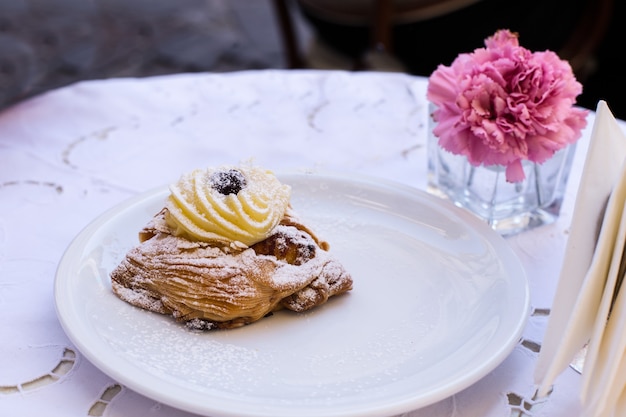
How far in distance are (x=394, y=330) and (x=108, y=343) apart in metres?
0.32

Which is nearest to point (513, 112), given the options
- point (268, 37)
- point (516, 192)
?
point (516, 192)

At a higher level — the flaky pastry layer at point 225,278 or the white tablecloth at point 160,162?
the flaky pastry layer at point 225,278

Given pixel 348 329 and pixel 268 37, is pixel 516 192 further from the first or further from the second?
pixel 268 37

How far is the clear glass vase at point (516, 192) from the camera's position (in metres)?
1.14

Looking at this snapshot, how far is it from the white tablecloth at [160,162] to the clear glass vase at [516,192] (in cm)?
3

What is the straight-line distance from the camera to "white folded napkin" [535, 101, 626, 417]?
695 millimetres

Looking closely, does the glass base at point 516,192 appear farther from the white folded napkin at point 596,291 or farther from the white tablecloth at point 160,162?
the white folded napkin at point 596,291

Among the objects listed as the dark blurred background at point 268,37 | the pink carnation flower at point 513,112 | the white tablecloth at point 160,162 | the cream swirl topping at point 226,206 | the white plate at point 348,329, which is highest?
the pink carnation flower at point 513,112

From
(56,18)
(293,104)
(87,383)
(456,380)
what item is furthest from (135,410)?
(56,18)

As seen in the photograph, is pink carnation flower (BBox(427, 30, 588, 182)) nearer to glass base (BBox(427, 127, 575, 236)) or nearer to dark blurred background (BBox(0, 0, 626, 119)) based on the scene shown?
glass base (BBox(427, 127, 575, 236))

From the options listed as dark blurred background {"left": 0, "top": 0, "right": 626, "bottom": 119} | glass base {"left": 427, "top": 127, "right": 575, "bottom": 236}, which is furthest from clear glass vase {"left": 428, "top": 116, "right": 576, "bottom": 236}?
dark blurred background {"left": 0, "top": 0, "right": 626, "bottom": 119}

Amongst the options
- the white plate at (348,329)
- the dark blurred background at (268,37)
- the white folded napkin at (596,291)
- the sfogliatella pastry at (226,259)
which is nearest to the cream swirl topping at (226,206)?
the sfogliatella pastry at (226,259)

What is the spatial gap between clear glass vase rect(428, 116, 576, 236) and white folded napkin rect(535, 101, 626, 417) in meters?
0.40

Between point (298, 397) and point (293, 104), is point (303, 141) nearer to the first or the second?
point (293, 104)
